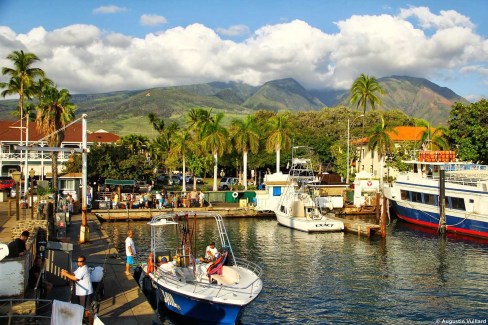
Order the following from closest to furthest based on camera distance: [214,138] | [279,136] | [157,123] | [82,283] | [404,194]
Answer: [82,283]
[404,194]
[214,138]
[279,136]
[157,123]

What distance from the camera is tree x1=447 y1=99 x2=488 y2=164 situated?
59356 millimetres

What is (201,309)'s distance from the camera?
18.5 m

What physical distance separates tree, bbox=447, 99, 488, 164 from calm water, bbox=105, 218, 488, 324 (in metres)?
19.6

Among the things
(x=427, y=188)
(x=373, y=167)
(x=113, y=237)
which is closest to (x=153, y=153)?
(x=373, y=167)

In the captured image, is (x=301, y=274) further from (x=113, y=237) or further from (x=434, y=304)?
(x=113, y=237)

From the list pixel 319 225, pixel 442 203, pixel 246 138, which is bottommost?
pixel 319 225

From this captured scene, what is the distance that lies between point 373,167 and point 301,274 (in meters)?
57.7

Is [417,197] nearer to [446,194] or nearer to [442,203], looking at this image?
[446,194]

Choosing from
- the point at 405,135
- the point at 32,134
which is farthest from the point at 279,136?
the point at 32,134

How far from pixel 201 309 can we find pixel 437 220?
34.4m

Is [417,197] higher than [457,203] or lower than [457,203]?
higher

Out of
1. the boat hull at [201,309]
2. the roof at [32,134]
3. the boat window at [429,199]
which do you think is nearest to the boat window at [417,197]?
the boat window at [429,199]

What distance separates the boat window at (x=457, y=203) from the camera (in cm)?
4375

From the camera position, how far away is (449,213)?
146ft
